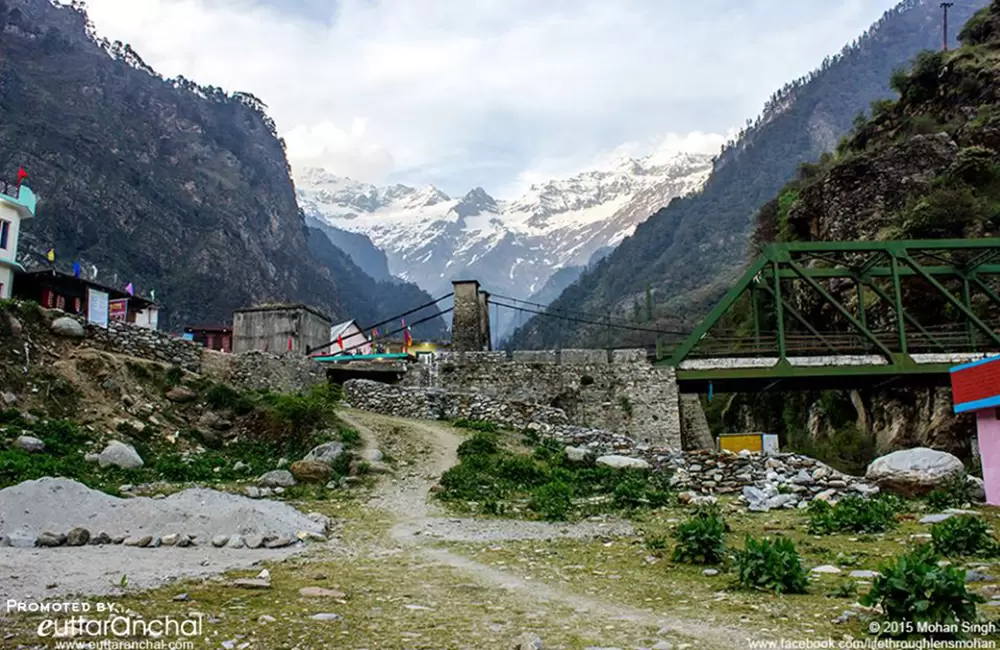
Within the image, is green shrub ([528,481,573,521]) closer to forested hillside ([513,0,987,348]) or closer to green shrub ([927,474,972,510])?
green shrub ([927,474,972,510])

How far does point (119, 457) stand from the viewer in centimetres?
1321

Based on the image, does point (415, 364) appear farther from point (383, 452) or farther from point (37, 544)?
point (37, 544)

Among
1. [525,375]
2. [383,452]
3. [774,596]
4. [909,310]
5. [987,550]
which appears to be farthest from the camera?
[909,310]

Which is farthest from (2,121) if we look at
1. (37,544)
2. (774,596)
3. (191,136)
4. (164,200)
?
(774,596)

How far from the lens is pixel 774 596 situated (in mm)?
5621

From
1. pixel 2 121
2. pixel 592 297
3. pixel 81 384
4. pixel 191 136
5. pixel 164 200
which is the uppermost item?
pixel 191 136

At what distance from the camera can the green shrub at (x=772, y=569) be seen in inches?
225

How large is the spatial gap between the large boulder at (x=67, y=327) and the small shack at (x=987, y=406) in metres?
22.3

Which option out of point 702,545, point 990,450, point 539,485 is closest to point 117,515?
point 702,545

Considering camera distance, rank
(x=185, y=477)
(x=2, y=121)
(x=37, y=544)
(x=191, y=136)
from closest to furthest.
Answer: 1. (x=37, y=544)
2. (x=185, y=477)
3. (x=2, y=121)
4. (x=191, y=136)

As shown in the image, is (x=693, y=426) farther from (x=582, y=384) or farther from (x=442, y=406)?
(x=442, y=406)

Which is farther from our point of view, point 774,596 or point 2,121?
point 2,121

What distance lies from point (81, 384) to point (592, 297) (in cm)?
10293

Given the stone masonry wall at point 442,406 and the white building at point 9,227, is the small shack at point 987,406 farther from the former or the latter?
the white building at point 9,227
